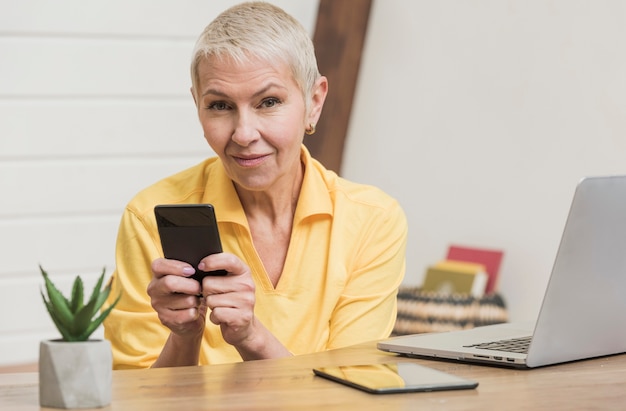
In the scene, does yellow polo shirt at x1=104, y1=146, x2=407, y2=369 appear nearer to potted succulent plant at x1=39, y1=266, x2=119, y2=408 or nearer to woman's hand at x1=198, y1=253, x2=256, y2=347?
woman's hand at x1=198, y1=253, x2=256, y2=347

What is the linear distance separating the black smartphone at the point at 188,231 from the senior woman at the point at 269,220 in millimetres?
222

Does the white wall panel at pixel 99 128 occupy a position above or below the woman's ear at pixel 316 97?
below

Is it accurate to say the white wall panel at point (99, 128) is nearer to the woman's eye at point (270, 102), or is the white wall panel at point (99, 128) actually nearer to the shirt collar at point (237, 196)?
the shirt collar at point (237, 196)

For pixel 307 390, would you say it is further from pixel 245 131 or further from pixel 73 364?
pixel 245 131

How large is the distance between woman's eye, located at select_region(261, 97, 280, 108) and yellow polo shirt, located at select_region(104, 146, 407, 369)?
0.54 ft

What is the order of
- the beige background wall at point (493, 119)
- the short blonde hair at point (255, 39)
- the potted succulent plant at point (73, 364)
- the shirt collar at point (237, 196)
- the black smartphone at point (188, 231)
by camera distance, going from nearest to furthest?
the potted succulent plant at point (73, 364) < the black smartphone at point (188, 231) < the short blonde hair at point (255, 39) < the shirt collar at point (237, 196) < the beige background wall at point (493, 119)

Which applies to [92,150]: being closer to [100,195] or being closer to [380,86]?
[100,195]

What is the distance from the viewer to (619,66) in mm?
3008

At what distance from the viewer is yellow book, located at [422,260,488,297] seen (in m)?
3.34

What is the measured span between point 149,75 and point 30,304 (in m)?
0.86

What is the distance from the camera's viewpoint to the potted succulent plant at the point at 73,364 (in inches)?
44.9

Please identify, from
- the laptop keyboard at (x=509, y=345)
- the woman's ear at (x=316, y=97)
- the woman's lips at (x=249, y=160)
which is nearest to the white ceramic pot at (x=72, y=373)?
the laptop keyboard at (x=509, y=345)

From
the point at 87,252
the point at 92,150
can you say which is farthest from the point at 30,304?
the point at 92,150

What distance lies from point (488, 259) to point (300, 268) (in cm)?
159
